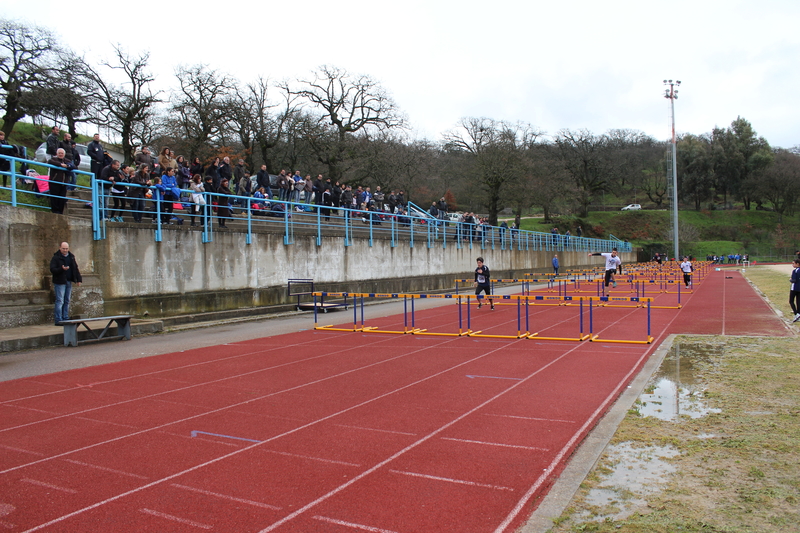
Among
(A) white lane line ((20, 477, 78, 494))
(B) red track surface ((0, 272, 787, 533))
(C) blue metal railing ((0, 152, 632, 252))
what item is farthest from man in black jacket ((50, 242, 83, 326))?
(A) white lane line ((20, 477, 78, 494))

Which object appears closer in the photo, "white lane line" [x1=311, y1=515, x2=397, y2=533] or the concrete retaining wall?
"white lane line" [x1=311, y1=515, x2=397, y2=533]

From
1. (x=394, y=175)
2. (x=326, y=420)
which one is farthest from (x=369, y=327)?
(x=394, y=175)

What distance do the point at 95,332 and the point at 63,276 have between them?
1.47m

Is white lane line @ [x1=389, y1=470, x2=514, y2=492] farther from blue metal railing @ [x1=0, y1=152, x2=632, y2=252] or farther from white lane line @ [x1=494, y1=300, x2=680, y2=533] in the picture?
blue metal railing @ [x1=0, y1=152, x2=632, y2=252]

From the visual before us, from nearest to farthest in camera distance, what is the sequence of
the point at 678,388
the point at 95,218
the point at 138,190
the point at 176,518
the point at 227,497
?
the point at 176,518 → the point at 227,497 → the point at 678,388 → the point at 95,218 → the point at 138,190

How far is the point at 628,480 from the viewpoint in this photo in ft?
15.1

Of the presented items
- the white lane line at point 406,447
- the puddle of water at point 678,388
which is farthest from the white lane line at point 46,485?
the puddle of water at point 678,388

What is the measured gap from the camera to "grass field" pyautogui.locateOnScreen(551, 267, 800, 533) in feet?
12.8

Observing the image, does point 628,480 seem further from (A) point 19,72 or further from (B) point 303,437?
(A) point 19,72

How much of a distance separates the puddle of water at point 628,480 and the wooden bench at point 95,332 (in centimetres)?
1086

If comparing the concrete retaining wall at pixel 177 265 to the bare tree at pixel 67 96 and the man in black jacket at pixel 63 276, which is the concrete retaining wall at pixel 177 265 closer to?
the man in black jacket at pixel 63 276

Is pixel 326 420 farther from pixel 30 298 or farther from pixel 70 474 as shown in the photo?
pixel 30 298

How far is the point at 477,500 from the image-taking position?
4309 millimetres

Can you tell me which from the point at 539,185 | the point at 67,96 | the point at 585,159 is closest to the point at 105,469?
the point at 67,96
